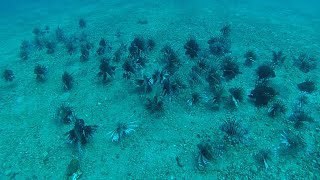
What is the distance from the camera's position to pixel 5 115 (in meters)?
12.3

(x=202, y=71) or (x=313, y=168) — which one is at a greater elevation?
(x=202, y=71)

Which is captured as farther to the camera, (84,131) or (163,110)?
(163,110)

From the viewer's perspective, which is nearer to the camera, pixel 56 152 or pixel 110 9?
pixel 56 152

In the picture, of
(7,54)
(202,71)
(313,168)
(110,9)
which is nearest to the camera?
→ (313,168)

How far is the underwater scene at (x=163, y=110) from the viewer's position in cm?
907

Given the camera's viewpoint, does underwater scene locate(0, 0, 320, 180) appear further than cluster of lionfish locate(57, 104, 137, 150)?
No

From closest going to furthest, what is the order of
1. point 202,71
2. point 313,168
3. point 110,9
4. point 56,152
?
point 313,168 < point 56,152 < point 202,71 < point 110,9

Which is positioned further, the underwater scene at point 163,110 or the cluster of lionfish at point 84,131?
the cluster of lionfish at point 84,131

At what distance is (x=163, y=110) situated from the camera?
11.5 meters

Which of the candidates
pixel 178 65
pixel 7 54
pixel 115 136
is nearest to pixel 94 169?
pixel 115 136

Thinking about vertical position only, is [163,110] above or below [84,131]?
below

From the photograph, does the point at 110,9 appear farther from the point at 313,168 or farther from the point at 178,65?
the point at 313,168

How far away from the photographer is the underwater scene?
29.8 feet

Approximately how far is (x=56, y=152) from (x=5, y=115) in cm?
464
